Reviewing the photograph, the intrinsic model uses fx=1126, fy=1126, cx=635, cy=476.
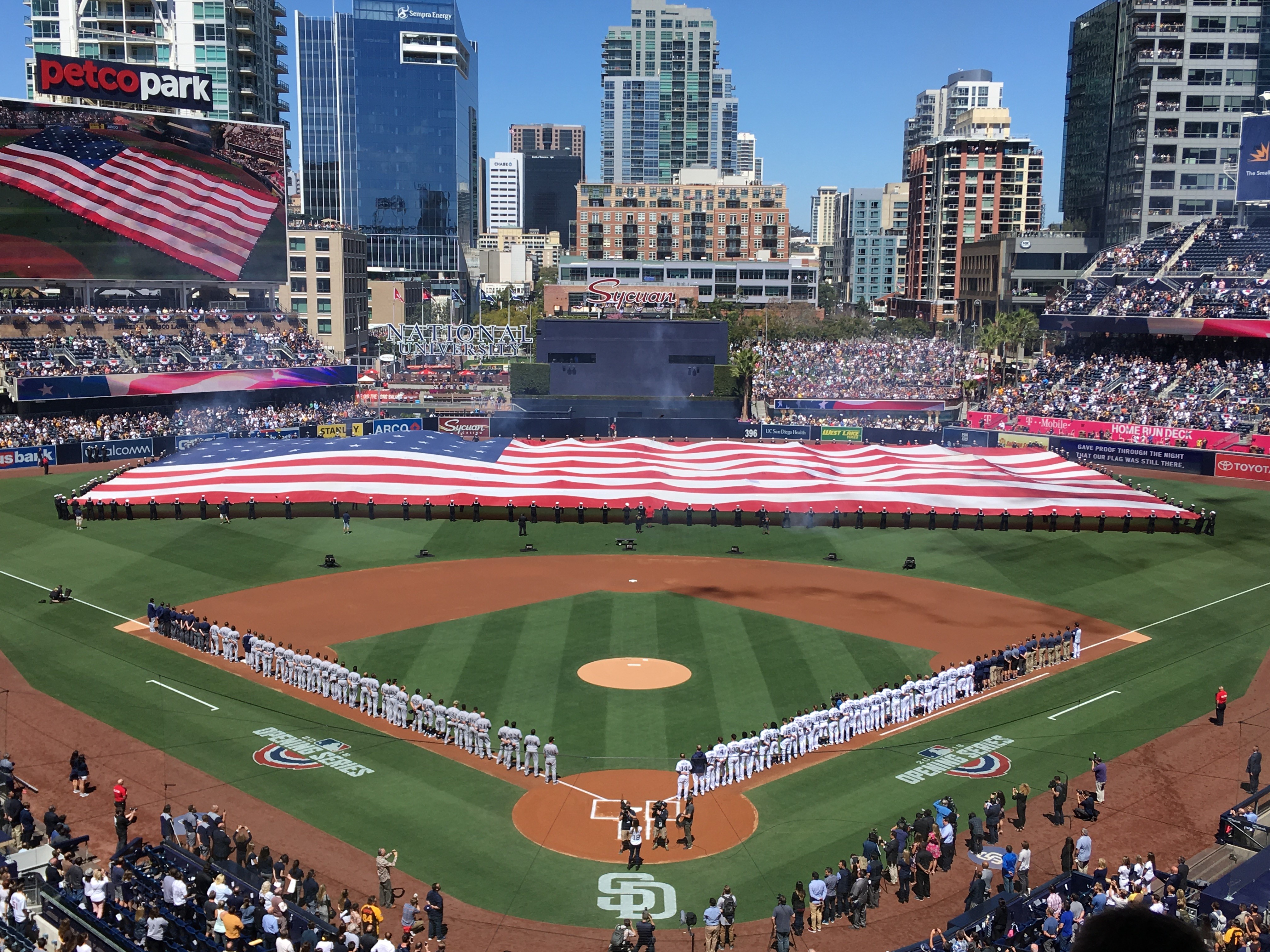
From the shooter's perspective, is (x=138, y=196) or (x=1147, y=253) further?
(x=1147, y=253)

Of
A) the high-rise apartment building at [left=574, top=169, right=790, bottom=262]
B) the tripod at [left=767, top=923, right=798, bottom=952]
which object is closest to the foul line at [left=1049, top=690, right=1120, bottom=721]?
the tripod at [left=767, top=923, right=798, bottom=952]

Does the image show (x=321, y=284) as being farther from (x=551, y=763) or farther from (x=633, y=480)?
(x=551, y=763)

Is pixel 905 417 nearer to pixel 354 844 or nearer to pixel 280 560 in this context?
pixel 280 560

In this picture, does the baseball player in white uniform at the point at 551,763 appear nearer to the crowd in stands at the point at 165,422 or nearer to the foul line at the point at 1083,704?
the foul line at the point at 1083,704

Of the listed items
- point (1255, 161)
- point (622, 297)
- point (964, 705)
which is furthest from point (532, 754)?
point (1255, 161)

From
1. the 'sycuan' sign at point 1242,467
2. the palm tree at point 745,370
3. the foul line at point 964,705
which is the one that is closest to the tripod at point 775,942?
the foul line at point 964,705

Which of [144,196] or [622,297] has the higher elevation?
[144,196]
